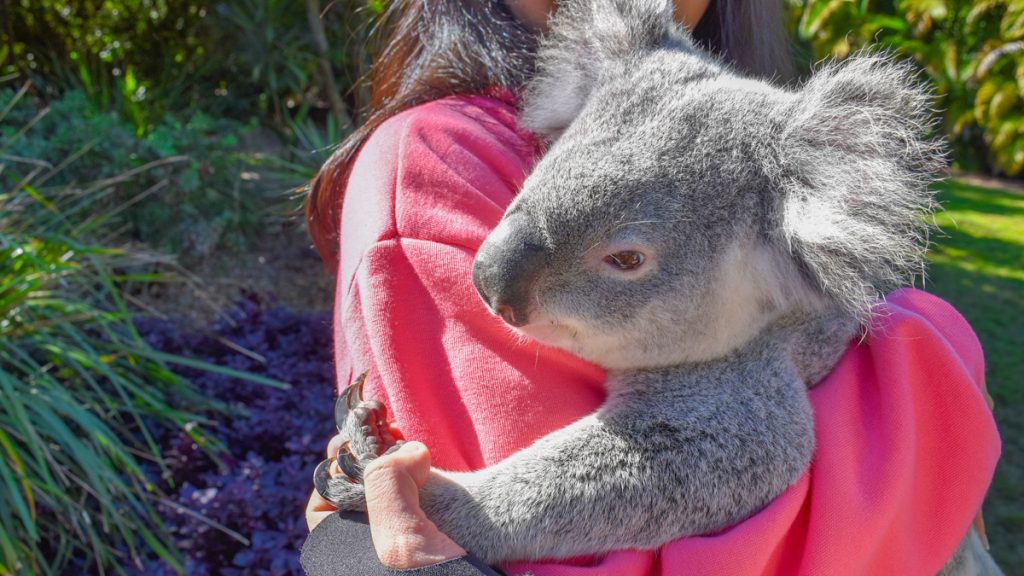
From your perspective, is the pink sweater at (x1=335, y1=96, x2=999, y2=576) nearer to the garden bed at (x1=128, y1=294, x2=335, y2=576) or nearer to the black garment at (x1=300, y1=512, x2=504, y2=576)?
the black garment at (x1=300, y1=512, x2=504, y2=576)

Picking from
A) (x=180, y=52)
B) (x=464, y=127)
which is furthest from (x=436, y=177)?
(x=180, y=52)

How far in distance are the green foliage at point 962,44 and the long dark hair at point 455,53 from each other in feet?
24.8

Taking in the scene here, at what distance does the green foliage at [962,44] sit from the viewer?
9.48m

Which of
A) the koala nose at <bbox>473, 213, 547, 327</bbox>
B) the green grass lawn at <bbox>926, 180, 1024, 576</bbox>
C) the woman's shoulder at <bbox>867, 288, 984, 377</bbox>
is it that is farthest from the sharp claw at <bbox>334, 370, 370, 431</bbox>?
the green grass lawn at <bbox>926, 180, 1024, 576</bbox>

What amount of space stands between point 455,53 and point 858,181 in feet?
2.54

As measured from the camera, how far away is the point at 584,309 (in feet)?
3.51

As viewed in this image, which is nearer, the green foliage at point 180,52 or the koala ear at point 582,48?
the koala ear at point 582,48

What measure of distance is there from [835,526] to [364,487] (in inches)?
23.9

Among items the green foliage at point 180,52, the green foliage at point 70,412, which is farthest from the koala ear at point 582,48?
the green foliage at point 180,52

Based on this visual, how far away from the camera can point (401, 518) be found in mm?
931

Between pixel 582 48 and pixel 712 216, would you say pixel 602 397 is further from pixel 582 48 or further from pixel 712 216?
pixel 582 48

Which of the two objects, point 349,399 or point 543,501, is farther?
point 349,399

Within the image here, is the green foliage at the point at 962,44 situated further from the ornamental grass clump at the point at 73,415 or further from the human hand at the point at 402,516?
the human hand at the point at 402,516

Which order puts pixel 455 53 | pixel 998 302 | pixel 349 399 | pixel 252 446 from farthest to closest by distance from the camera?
pixel 998 302 < pixel 252 446 < pixel 455 53 < pixel 349 399
